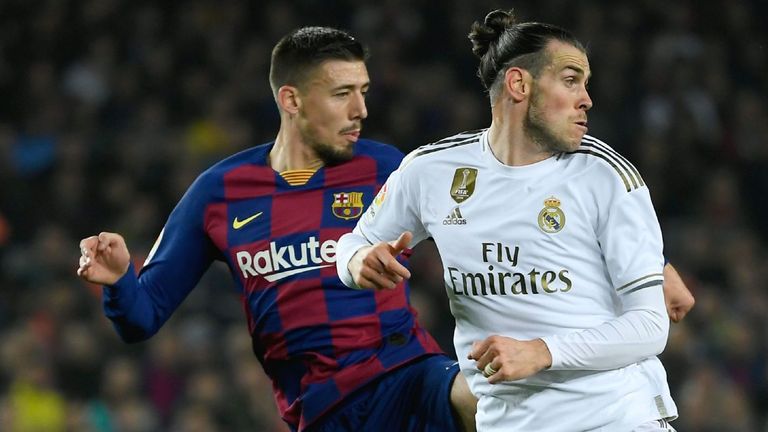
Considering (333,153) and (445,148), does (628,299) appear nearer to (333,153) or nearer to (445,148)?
(445,148)

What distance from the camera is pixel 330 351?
173 inches

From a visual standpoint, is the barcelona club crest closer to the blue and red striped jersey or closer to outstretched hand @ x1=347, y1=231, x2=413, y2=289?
the blue and red striped jersey

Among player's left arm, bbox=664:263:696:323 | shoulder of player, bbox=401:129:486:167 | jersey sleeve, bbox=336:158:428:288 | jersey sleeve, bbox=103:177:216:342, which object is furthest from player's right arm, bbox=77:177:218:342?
player's left arm, bbox=664:263:696:323

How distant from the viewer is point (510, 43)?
358 centimetres

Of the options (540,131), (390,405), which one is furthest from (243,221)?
(540,131)

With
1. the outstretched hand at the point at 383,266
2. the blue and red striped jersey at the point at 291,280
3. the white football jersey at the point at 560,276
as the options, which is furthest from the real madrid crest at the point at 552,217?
the blue and red striped jersey at the point at 291,280

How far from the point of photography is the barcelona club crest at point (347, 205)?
4.46 m

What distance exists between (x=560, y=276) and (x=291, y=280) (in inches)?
50.9

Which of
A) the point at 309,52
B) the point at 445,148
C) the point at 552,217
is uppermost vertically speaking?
the point at 309,52

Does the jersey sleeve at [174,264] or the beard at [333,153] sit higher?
the beard at [333,153]

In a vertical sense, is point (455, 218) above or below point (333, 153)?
below

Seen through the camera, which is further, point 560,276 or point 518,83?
point 518,83

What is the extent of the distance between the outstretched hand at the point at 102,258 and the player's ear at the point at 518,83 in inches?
57.8

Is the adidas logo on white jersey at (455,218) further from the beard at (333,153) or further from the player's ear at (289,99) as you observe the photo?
the player's ear at (289,99)
